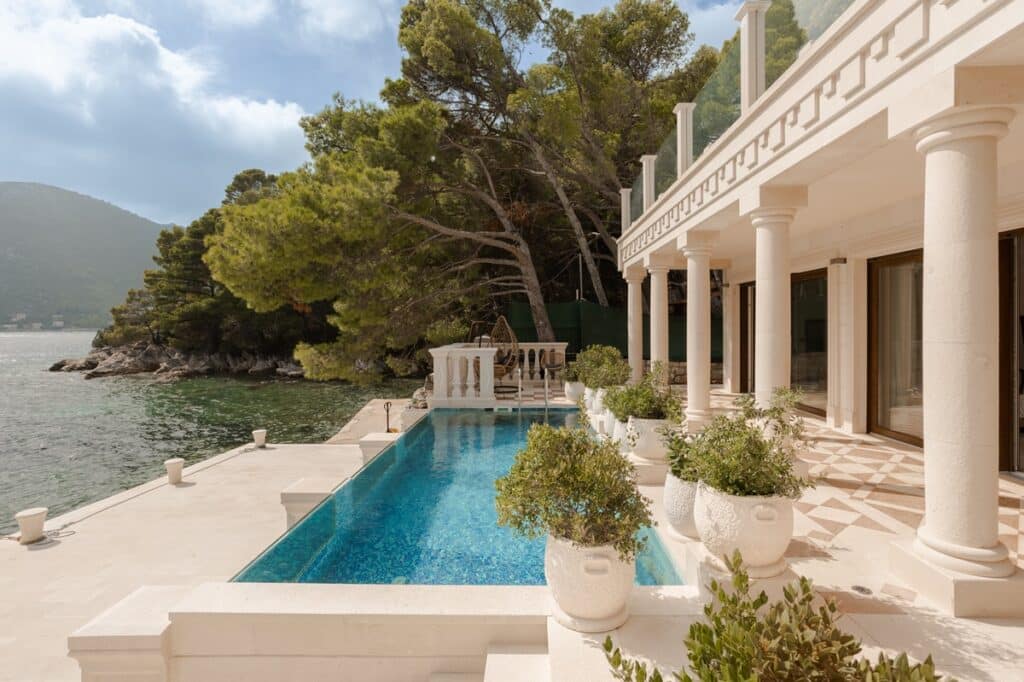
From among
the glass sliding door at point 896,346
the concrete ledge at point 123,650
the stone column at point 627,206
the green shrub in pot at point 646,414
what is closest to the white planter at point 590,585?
the concrete ledge at point 123,650

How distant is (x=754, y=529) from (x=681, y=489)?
2.73 ft

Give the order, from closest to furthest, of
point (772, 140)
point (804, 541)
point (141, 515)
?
point (804, 541), point (772, 140), point (141, 515)

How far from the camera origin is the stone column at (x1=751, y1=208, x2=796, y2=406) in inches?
192

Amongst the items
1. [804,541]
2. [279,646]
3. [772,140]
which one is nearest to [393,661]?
[279,646]

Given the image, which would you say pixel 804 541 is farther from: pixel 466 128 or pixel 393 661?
pixel 466 128

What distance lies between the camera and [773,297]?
4.86 metres

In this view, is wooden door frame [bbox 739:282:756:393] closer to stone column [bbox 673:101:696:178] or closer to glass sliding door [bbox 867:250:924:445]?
glass sliding door [bbox 867:250:924:445]

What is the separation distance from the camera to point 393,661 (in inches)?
111

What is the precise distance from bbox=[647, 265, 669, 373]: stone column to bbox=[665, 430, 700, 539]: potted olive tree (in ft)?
18.0

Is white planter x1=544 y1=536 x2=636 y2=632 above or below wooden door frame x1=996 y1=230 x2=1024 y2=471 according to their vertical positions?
below

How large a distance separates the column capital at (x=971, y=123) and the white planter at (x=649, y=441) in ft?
11.3

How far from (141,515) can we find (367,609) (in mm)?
6012

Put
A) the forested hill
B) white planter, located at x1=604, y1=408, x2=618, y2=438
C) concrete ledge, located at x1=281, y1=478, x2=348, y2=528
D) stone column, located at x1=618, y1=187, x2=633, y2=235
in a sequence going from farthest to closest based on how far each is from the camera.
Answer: the forested hill
stone column, located at x1=618, y1=187, x2=633, y2=235
white planter, located at x1=604, y1=408, x2=618, y2=438
concrete ledge, located at x1=281, y1=478, x2=348, y2=528

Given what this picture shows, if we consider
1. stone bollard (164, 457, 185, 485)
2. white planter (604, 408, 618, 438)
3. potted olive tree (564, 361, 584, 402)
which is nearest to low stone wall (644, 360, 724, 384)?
potted olive tree (564, 361, 584, 402)
